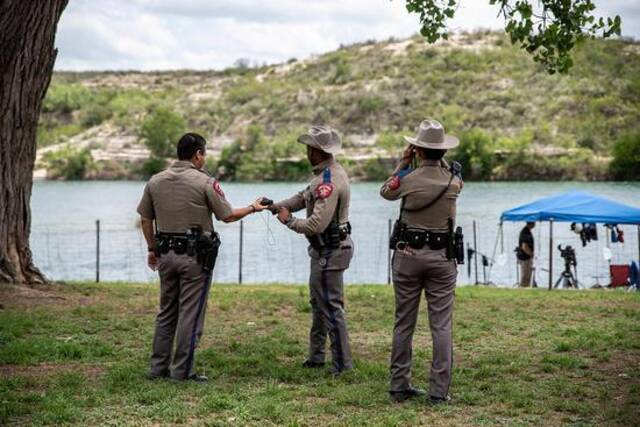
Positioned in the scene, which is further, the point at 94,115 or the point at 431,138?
the point at 94,115

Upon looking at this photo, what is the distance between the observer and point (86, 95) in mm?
117750

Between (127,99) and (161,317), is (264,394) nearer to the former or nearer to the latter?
(161,317)

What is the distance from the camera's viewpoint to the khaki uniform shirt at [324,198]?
8.61 meters

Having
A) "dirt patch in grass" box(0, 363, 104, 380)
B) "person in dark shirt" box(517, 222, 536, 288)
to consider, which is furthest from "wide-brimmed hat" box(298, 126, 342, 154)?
"person in dark shirt" box(517, 222, 536, 288)

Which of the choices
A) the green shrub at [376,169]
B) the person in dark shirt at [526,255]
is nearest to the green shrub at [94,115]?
the green shrub at [376,169]

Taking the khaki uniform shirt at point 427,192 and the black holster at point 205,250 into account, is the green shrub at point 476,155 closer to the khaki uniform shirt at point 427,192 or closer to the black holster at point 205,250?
the black holster at point 205,250

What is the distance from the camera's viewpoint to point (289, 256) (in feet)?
115

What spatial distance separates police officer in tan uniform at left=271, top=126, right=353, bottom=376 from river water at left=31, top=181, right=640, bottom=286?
19.7 feet

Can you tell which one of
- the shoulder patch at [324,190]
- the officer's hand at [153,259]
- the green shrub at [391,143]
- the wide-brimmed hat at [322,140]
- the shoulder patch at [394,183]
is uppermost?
the green shrub at [391,143]

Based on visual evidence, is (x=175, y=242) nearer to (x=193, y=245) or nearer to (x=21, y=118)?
(x=193, y=245)

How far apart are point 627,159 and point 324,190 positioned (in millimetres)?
55186

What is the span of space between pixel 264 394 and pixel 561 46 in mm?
6067

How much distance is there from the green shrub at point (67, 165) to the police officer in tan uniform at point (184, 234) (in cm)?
8355

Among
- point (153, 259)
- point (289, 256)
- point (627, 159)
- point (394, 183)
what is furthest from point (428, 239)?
point (627, 159)
